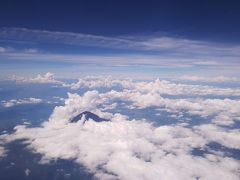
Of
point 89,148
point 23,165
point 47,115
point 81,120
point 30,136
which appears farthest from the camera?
point 47,115

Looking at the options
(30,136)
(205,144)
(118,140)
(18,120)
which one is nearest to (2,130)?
(30,136)

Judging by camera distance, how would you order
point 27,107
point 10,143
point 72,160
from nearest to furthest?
point 72,160 → point 10,143 → point 27,107

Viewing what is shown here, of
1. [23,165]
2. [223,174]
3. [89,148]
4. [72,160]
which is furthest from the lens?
[89,148]

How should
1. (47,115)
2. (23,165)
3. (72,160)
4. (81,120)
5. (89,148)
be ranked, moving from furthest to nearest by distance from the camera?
(47,115), (81,120), (89,148), (72,160), (23,165)

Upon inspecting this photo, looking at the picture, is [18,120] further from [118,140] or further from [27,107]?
[118,140]

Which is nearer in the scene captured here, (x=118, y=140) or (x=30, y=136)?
(x=118, y=140)

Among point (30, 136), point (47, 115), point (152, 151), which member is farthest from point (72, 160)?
point (47, 115)

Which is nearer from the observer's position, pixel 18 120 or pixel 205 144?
pixel 205 144

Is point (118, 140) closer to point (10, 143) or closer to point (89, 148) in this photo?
point (89, 148)
